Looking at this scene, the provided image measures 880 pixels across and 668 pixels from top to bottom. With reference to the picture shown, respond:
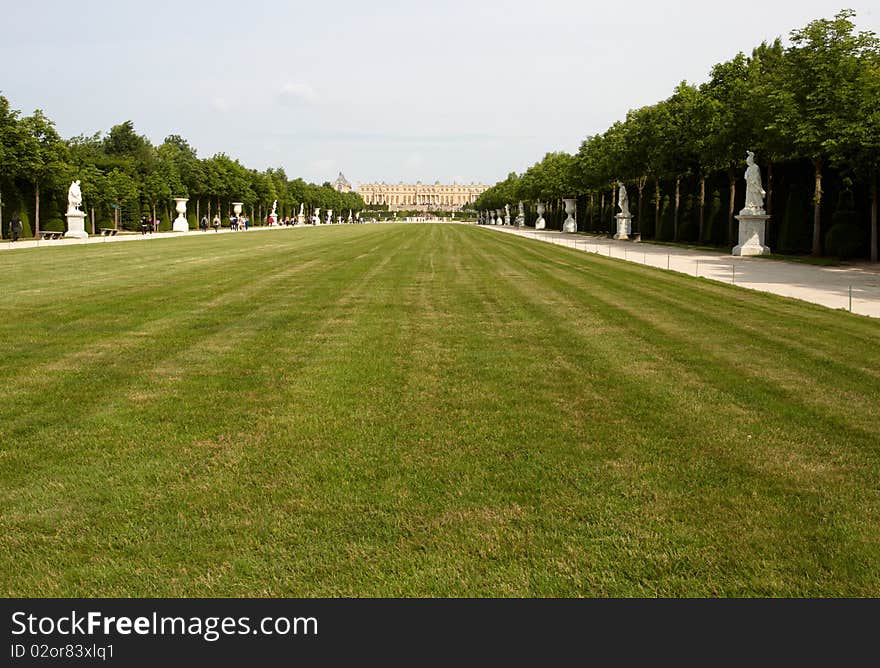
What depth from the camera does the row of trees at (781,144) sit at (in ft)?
92.7

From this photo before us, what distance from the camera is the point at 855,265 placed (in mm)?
27172

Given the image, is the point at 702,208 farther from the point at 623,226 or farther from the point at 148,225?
the point at 148,225

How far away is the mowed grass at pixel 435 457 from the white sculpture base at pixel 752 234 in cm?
2212

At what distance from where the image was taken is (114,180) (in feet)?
215

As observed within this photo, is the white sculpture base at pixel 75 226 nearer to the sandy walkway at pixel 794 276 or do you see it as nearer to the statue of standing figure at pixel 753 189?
the sandy walkway at pixel 794 276

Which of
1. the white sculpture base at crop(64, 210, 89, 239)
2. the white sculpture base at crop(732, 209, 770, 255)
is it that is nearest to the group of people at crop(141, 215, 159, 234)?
the white sculpture base at crop(64, 210, 89, 239)

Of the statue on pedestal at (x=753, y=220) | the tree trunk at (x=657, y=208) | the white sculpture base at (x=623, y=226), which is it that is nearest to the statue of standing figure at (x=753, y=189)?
the statue on pedestal at (x=753, y=220)

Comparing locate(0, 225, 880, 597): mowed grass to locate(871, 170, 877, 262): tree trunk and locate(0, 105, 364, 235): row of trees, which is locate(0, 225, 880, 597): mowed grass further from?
locate(0, 105, 364, 235): row of trees

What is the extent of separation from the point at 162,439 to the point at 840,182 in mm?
32166

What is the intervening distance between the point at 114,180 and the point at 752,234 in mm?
51596

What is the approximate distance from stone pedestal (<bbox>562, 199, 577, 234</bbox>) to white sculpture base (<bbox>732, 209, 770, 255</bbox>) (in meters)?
40.4

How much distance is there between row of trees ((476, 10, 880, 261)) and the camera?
28.2 metres

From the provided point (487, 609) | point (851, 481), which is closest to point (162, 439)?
point (487, 609)

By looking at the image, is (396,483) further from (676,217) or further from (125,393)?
(676,217)
